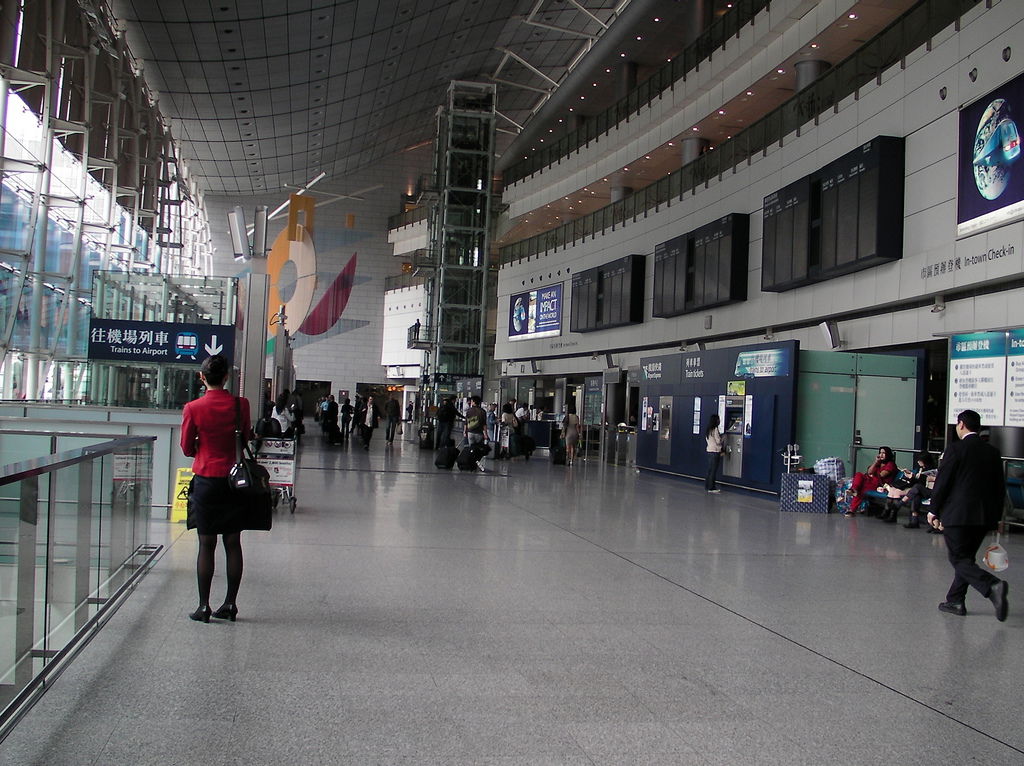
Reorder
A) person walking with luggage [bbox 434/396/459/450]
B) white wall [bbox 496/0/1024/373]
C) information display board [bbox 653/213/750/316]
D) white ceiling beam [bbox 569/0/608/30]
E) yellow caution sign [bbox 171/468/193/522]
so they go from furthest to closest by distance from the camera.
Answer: white ceiling beam [bbox 569/0/608/30]
information display board [bbox 653/213/750/316]
person walking with luggage [bbox 434/396/459/450]
white wall [bbox 496/0/1024/373]
yellow caution sign [bbox 171/468/193/522]

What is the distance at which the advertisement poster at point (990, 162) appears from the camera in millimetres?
13602

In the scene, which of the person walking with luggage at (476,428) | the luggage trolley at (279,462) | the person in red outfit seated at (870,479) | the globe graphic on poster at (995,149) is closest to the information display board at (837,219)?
the globe graphic on poster at (995,149)

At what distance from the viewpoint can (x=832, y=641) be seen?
222 inches

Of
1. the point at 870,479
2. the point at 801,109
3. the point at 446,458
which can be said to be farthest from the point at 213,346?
the point at 801,109

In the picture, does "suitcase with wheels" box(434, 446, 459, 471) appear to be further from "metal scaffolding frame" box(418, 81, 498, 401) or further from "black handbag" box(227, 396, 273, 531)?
"metal scaffolding frame" box(418, 81, 498, 401)

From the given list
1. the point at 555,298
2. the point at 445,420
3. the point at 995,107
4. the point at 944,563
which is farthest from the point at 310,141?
the point at 944,563

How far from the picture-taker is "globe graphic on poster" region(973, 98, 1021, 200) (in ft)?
45.0

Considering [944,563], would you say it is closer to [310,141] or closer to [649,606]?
[649,606]

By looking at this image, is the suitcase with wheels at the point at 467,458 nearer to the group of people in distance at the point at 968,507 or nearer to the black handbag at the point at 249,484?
the group of people in distance at the point at 968,507

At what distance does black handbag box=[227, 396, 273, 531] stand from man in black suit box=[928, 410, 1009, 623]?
4.72m

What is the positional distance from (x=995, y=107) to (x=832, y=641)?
11662 millimetres

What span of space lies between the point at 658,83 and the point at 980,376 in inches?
746

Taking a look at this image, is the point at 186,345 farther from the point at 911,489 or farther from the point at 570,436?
the point at 570,436

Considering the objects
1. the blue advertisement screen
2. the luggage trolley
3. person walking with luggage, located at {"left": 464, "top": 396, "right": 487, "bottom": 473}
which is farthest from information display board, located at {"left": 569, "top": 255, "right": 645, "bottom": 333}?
the luggage trolley
